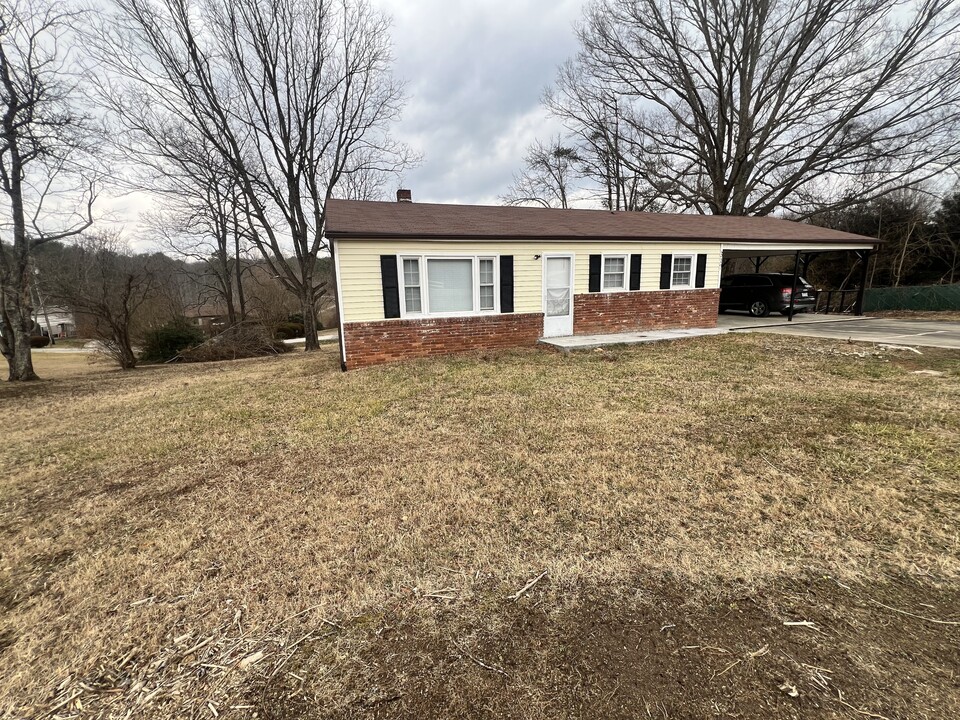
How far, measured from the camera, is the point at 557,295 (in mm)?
10805

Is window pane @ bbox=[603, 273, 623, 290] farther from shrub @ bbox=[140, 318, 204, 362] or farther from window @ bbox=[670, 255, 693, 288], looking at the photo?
shrub @ bbox=[140, 318, 204, 362]

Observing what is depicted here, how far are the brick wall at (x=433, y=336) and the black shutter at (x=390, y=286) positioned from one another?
0.85 feet

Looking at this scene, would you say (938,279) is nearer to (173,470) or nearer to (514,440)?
(514,440)

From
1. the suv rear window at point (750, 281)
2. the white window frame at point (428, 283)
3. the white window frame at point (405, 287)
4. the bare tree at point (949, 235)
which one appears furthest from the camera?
the bare tree at point (949, 235)

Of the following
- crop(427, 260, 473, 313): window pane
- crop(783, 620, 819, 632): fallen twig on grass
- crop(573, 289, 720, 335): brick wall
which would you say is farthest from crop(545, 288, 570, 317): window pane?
crop(783, 620, 819, 632): fallen twig on grass

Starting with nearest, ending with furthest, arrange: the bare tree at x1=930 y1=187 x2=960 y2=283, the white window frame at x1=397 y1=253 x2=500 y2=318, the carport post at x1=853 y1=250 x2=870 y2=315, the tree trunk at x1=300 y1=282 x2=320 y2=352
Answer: the white window frame at x1=397 y1=253 x2=500 y2=318 → the carport post at x1=853 y1=250 x2=870 y2=315 → the tree trunk at x1=300 y1=282 x2=320 y2=352 → the bare tree at x1=930 y1=187 x2=960 y2=283

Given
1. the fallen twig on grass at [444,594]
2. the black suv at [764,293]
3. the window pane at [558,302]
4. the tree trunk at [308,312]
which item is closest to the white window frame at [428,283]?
the window pane at [558,302]

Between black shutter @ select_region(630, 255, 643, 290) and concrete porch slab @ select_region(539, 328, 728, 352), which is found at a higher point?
black shutter @ select_region(630, 255, 643, 290)

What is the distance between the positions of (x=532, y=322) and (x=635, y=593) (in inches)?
341

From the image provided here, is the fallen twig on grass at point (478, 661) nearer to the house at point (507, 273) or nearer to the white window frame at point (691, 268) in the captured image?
the house at point (507, 273)

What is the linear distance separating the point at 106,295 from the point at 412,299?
13812 mm

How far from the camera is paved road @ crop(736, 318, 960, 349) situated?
9.57 metres

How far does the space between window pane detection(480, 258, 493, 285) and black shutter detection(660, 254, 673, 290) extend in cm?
548

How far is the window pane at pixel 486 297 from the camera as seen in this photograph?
32.7ft
